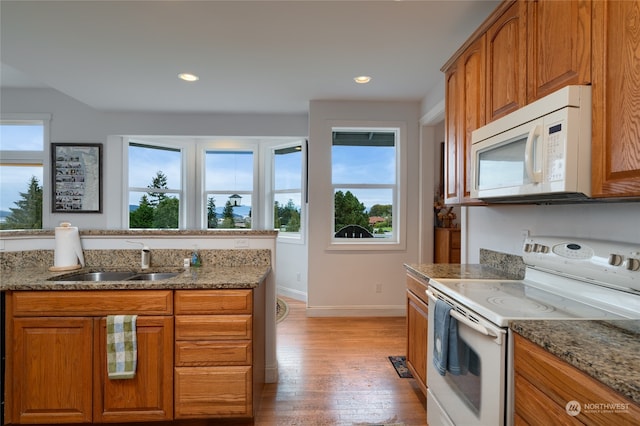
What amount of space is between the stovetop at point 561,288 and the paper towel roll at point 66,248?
2420mm

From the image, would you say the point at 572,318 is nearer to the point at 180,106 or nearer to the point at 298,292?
the point at 298,292

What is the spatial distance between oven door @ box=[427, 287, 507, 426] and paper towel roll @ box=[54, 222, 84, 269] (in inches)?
94.8

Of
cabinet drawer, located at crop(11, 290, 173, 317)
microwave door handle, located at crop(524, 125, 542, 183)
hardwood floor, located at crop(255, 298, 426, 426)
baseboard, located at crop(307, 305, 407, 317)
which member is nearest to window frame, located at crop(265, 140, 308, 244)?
baseboard, located at crop(307, 305, 407, 317)

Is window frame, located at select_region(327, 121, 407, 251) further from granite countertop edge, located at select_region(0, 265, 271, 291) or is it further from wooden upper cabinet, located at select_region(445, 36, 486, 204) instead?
granite countertop edge, located at select_region(0, 265, 271, 291)

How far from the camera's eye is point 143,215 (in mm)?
4305

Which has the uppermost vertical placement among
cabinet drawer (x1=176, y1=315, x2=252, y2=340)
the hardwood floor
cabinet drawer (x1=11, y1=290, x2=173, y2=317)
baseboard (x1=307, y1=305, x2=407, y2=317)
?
cabinet drawer (x1=11, y1=290, x2=173, y2=317)

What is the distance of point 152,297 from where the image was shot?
5.43ft

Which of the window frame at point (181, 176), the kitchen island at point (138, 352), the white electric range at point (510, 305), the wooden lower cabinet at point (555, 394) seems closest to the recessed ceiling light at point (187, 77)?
the window frame at point (181, 176)

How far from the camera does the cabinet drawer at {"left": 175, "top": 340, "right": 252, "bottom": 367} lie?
5.44 ft

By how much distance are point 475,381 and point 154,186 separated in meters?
4.61

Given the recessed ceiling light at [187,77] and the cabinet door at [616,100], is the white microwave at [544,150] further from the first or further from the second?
the recessed ceiling light at [187,77]

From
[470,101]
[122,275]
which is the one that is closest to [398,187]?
[470,101]

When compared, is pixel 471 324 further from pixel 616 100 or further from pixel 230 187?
pixel 230 187

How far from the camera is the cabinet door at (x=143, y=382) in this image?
1653 mm
